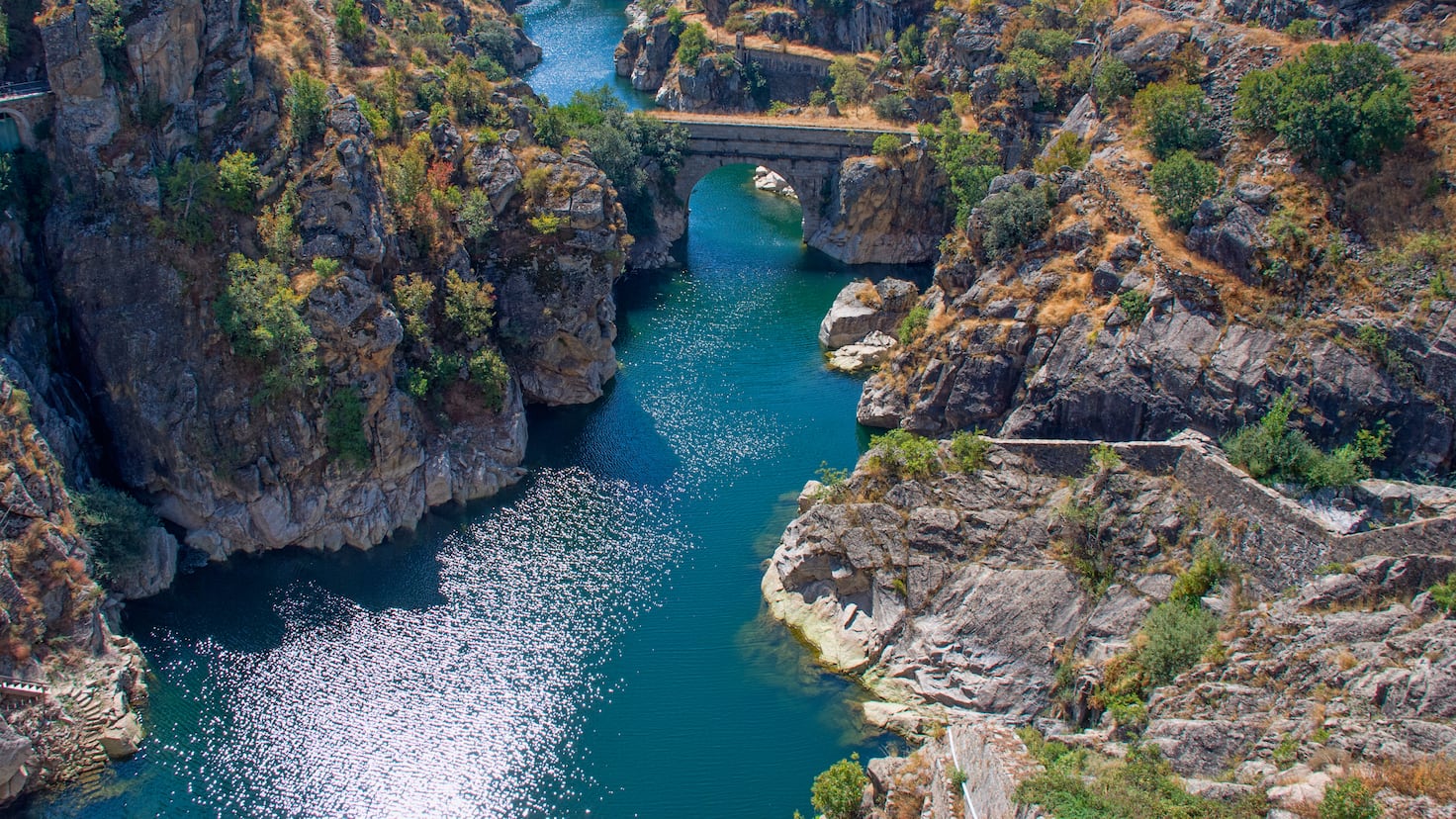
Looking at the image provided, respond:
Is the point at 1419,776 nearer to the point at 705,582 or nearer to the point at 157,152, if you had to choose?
the point at 705,582

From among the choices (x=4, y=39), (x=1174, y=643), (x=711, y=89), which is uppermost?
(x=4, y=39)

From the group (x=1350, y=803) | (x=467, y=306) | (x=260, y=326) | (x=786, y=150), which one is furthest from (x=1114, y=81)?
(x=1350, y=803)

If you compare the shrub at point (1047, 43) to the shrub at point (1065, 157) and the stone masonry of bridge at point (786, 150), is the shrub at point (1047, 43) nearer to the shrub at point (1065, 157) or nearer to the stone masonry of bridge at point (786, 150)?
the stone masonry of bridge at point (786, 150)

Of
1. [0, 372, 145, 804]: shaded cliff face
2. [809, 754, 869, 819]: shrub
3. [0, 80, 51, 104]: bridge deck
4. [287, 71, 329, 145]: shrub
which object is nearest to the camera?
[809, 754, 869, 819]: shrub

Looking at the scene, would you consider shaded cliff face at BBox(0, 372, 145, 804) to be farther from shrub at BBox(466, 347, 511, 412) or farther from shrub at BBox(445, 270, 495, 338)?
shrub at BBox(445, 270, 495, 338)

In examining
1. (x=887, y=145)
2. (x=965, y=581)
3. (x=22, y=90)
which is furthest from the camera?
(x=887, y=145)

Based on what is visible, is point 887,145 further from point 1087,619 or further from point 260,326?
point 1087,619

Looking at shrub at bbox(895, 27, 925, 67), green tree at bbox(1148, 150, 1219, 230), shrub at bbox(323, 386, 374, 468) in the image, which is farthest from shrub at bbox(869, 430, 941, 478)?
shrub at bbox(895, 27, 925, 67)

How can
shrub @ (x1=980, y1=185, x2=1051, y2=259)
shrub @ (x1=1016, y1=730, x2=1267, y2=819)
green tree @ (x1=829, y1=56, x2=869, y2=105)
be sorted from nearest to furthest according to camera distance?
shrub @ (x1=1016, y1=730, x2=1267, y2=819) → shrub @ (x1=980, y1=185, x2=1051, y2=259) → green tree @ (x1=829, y1=56, x2=869, y2=105)
